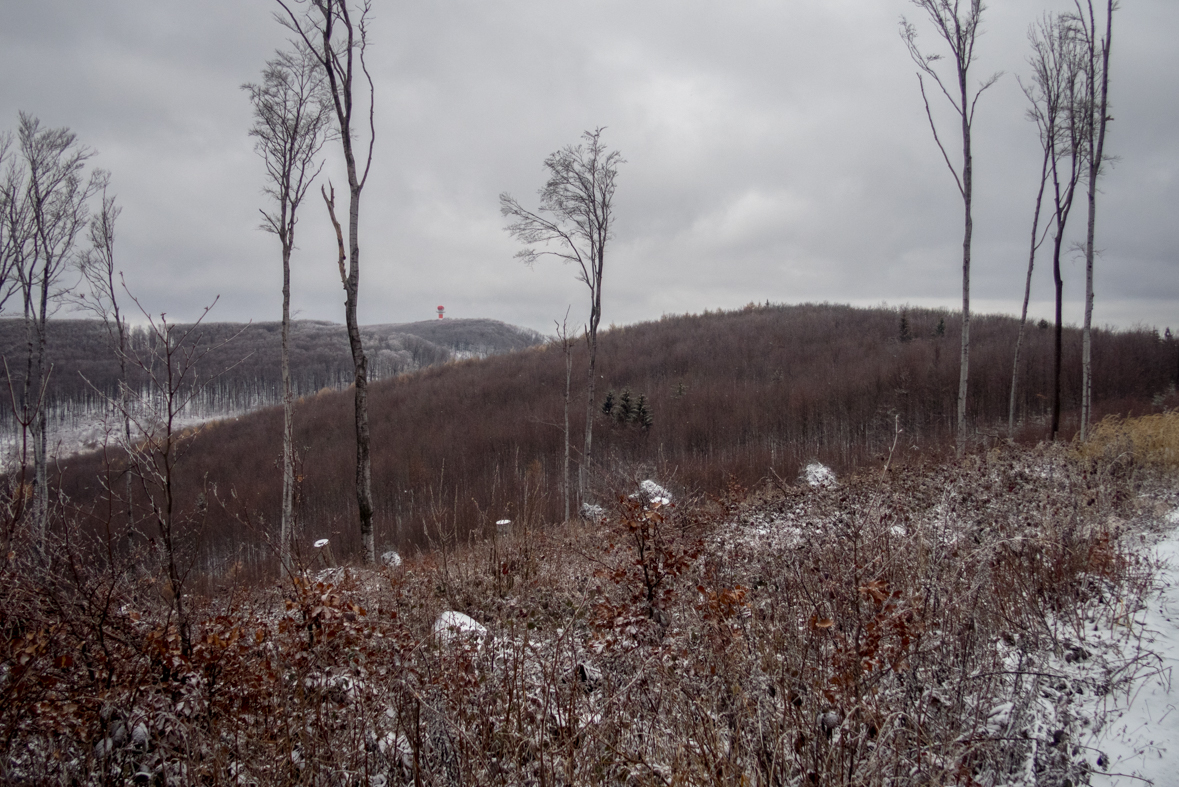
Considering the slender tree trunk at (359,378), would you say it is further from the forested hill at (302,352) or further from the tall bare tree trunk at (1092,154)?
the forested hill at (302,352)

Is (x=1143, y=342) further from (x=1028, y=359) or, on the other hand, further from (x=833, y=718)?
(x=833, y=718)

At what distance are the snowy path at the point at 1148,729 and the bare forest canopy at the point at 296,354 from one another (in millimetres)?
40121

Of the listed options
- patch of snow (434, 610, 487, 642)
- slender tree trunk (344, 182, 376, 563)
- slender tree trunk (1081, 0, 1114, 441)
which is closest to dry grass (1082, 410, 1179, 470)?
slender tree trunk (1081, 0, 1114, 441)

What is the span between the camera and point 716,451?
68.2ft

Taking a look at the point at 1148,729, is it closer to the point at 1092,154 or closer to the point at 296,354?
the point at 1092,154

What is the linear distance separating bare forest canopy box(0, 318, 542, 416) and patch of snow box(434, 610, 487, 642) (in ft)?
121

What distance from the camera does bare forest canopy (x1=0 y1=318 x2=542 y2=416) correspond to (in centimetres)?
4866


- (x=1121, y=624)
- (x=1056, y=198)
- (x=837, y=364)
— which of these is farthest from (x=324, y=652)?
(x=837, y=364)

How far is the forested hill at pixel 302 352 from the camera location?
48531mm

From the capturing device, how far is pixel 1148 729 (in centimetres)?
239

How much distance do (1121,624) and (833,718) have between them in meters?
2.74

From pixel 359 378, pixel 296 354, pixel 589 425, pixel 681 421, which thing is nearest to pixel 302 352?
pixel 296 354

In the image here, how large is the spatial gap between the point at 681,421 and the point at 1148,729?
2004 cm

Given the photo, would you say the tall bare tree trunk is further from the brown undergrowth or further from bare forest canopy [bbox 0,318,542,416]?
bare forest canopy [bbox 0,318,542,416]
